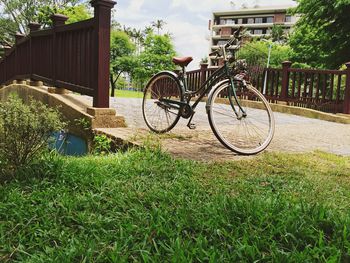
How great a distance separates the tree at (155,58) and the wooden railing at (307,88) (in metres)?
21.2

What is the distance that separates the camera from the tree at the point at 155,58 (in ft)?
104

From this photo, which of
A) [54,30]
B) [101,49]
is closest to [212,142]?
[101,49]

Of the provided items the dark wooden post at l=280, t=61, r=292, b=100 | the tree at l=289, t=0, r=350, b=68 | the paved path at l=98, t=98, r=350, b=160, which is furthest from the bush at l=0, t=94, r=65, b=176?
the tree at l=289, t=0, r=350, b=68

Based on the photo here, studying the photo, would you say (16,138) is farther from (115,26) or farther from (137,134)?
(115,26)

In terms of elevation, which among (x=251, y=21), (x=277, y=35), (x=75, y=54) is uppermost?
(x=251, y=21)

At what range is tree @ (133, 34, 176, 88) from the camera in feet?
104

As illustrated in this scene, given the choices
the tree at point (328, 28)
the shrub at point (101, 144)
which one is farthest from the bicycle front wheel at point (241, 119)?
the tree at point (328, 28)

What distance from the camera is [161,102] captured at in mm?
4570

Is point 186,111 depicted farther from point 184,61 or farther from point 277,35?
point 277,35

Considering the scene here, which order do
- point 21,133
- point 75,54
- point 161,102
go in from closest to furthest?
point 21,133, point 161,102, point 75,54

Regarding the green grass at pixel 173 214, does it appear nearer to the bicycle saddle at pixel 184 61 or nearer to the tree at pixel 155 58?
the bicycle saddle at pixel 184 61

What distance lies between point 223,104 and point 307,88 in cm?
734

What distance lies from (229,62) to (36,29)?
579 cm

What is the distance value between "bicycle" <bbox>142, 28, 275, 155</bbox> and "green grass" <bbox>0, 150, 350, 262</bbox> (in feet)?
2.70
